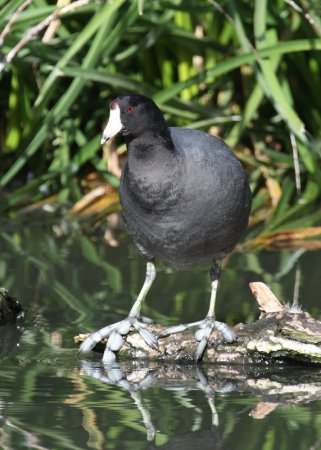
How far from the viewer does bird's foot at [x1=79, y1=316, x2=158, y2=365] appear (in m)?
3.95

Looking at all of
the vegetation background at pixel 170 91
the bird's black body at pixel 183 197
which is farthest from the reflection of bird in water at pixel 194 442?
the vegetation background at pixel 170 91

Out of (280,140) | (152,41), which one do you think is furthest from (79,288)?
(280,140)

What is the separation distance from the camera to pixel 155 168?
3.90 meters

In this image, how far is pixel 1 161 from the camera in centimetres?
666

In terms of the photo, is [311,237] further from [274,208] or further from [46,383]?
[46,383]

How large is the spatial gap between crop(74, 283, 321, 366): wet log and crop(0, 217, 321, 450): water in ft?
0.23

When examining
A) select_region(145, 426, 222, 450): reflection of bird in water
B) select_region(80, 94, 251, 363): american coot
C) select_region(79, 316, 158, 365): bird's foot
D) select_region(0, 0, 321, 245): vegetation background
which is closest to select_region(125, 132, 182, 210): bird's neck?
select_region(80, 94, 251, 363): american coot

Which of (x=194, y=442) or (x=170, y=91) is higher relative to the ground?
(x=170, y=91)

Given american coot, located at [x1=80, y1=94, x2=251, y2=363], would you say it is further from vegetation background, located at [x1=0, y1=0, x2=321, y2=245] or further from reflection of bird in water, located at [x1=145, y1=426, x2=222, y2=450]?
vegetation background, located at [x1=0, y1=0, x2=321, y2=245]

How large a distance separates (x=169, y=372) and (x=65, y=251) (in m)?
2.15

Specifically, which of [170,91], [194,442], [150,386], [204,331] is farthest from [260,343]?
[170,91]

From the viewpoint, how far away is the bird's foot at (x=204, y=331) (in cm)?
393

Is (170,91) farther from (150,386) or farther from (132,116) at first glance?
(150,386)

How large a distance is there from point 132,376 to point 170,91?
2.56 m
